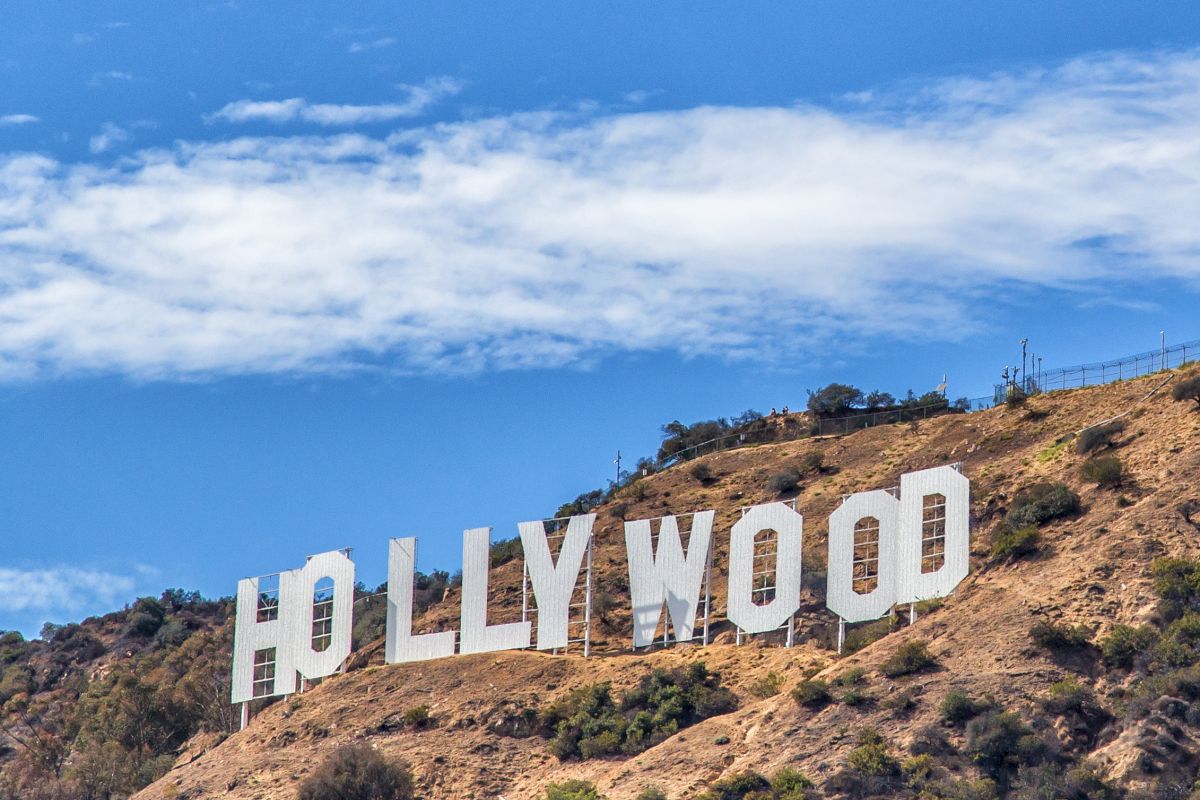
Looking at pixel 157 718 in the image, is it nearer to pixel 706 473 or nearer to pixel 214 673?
pixel 214 673

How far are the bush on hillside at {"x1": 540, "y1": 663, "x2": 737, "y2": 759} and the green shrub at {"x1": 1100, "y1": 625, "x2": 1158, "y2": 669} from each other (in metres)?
10.0

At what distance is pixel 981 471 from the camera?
6288 centimetres

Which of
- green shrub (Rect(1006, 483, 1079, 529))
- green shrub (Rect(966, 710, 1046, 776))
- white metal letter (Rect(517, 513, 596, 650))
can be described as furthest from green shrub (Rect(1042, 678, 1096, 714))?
white metal letter (Rect(517, 513, 596, 650))

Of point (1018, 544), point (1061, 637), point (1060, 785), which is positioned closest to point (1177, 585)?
point (1061, 637)

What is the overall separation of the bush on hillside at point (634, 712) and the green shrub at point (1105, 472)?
38.3ft

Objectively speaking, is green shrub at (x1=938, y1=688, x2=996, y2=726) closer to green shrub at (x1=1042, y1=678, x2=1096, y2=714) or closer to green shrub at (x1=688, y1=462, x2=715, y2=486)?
green shrub at (x1=1042, y1=678, x2=1096, y2=714)

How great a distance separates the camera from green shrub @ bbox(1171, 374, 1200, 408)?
57.6 m

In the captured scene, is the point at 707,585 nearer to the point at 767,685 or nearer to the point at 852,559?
the point at 852,559

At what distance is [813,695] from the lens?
163 ft

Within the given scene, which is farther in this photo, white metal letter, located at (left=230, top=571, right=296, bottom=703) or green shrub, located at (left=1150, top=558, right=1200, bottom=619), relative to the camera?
white metal letter, located at (left=230, top=571, right=296, bottom=703)

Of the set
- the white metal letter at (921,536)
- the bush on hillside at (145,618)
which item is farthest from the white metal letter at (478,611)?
the bush on hillside at (145,618)

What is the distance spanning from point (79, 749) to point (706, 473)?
24547mm

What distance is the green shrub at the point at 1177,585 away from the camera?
48594 millimetres

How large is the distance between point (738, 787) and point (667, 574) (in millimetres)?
11375
